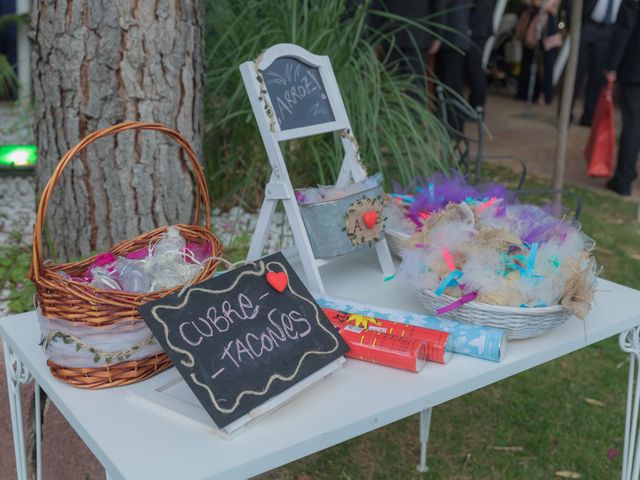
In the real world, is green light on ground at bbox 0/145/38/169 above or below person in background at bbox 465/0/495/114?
below

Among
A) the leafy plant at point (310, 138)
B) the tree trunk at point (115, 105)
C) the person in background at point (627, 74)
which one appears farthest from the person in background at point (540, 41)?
the tree trunk at point (115, 105)

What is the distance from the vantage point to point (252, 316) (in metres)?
1.18

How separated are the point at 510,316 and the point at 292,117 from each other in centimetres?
68

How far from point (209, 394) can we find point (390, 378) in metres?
0.35

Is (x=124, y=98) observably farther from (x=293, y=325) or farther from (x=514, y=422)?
(x=514, y=422)

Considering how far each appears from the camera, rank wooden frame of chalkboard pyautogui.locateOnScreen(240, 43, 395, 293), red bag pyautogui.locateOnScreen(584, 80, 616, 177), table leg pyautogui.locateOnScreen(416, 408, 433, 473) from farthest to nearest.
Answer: red bag pyautogui.locateOnScreen(584, 80, 616, 177) → table leg pyautogui.locateOnScreen(416, 408, 433, 473) → wooden frame of chalkboard pyautogui.locateOnScreen(240, 43, 395, 293)

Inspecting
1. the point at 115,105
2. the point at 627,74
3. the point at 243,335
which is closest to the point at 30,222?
the point at 115,105

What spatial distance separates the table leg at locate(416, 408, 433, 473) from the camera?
2164 mm

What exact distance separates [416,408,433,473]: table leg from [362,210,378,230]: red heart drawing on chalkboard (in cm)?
74

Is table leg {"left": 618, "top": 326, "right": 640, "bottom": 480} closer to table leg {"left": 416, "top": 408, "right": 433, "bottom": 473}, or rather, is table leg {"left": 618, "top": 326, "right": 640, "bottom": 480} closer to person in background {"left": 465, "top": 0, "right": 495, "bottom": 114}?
table leg {"left": 416, "top": 408, "right": 433, "bottom": 473}

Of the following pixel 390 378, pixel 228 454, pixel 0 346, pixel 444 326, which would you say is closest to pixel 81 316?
pixel 228 454

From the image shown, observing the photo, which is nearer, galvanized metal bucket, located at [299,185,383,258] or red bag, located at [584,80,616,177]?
galvanized metal bucket, located at [299,185,383,258]

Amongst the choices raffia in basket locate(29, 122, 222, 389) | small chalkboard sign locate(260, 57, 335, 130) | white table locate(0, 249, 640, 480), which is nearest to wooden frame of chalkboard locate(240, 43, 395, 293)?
small chalkboard sign locate(260, 57, 335, 130)

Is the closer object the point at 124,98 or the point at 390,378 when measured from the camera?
the point at 390,378
